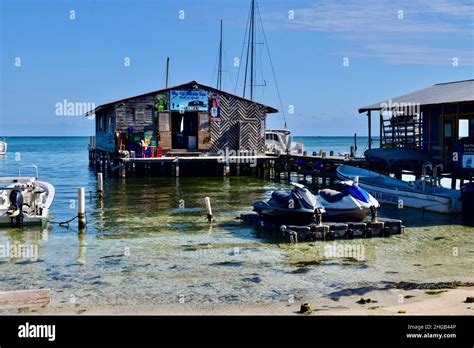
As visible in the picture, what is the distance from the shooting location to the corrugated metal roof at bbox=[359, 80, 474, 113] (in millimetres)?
24944

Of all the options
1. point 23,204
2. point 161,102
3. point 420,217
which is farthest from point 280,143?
point 23,204

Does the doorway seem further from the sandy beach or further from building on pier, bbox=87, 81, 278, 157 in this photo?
the sandy beach

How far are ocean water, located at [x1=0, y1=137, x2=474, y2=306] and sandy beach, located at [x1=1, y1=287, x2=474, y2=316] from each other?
499mm

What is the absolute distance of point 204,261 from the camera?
15258 millimetres

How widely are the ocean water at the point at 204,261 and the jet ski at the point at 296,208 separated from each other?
1.05 meters

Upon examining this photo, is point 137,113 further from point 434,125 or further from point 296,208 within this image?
point 296,208

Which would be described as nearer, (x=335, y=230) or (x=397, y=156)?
(x=335, y=230)

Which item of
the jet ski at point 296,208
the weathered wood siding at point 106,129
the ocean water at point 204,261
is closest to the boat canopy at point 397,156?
the ocean water at point 204,261

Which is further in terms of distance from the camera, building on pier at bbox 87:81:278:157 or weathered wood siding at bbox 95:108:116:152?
weathered wood siding at bbox 95:108:116:152

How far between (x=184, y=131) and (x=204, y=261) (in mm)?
27520

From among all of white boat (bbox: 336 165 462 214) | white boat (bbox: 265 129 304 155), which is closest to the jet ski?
white boat (bbox: 336 165 462 214)

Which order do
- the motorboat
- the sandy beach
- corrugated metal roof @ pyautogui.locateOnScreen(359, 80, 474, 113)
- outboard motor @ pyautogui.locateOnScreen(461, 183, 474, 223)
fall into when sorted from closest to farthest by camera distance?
the sandy beach → the motorboat → outboard motor @ pyautogui.locateOnScreen(461, 183, 474, 223) → corrugated metal roof @ pyautogui.locateOnScreen(359, 80, 474, 113)
